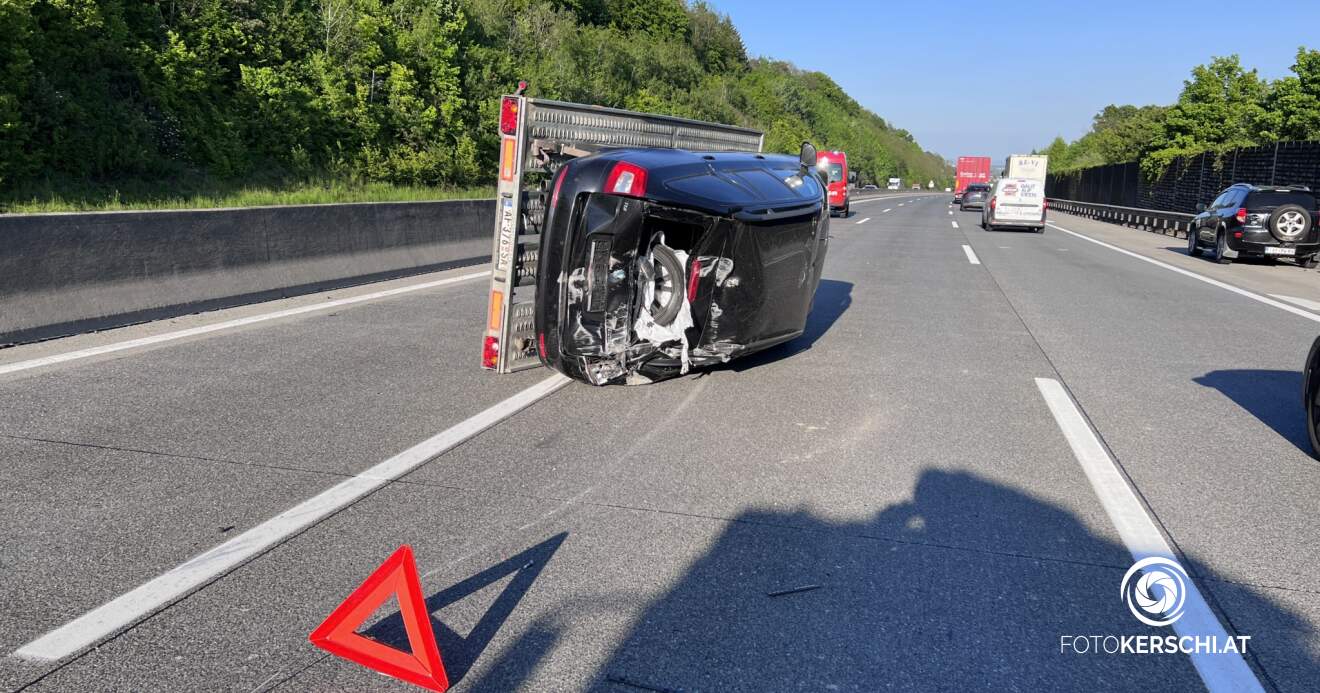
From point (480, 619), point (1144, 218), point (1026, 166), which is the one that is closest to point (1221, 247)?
point (1144, 218)

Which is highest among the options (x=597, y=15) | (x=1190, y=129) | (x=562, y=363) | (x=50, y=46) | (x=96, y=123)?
(x=597, y=15)

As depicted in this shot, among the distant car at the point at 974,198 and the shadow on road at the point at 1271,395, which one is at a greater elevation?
the distant car at the point at 974,198

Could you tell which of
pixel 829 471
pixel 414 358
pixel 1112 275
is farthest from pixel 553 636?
pixel 1112 275

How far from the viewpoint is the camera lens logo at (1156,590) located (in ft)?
11.7

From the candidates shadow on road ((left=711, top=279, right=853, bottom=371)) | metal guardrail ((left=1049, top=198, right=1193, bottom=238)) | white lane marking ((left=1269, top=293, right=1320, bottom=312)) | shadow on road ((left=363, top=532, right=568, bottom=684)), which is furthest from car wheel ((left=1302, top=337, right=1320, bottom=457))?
metal guardrail ((left=1049, top=198, right=1193, bottom=238))

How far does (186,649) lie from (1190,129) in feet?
164

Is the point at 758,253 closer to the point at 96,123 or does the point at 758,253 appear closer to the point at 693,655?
the point at 693,655

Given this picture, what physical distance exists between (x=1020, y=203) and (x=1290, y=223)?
11357 mm

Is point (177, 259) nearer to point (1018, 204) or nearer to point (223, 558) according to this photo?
point (223, 558)

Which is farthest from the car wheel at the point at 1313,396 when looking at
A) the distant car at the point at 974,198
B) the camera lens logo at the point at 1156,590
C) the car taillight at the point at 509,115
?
the distant car at the point at 974,198

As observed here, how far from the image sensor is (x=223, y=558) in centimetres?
383

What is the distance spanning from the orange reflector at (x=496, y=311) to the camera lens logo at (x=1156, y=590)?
4.53 meters

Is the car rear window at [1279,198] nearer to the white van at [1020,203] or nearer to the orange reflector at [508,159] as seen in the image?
the white van at [1020,203]

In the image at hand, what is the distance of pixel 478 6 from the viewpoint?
30250mm
